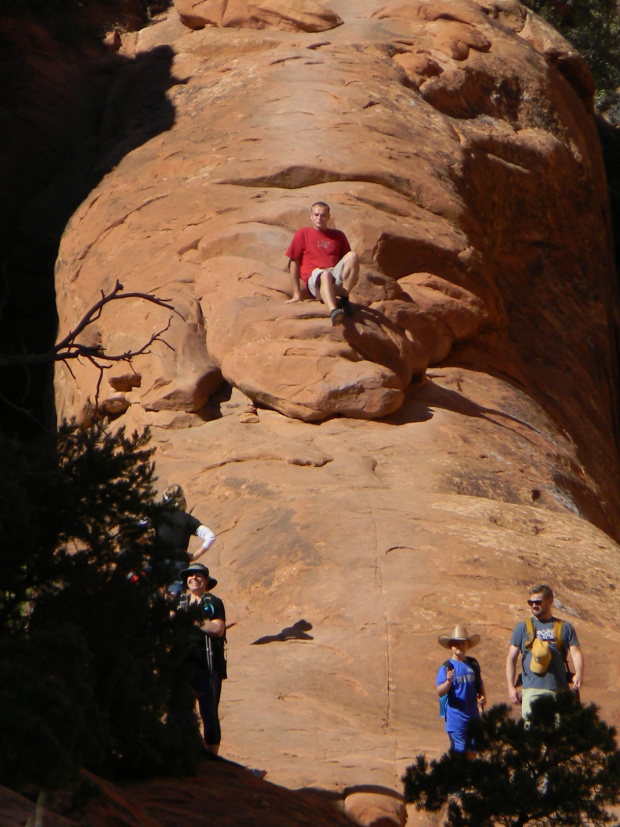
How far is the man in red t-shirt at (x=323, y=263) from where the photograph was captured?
457 inches

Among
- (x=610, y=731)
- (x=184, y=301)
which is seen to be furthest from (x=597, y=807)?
(x=184, y=301)

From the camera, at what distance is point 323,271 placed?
1164cm

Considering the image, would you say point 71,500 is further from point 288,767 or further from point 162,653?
point 288,767

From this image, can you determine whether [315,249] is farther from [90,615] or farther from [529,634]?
[90,615]

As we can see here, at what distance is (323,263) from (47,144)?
28.6 ft

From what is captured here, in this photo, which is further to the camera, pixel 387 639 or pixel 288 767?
pixel 387 639

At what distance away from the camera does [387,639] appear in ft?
26.5

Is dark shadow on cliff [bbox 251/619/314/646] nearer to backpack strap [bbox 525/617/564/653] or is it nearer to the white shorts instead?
backpack strap [bbox 525/617/564/653]

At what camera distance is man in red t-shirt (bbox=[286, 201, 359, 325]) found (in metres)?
11.6

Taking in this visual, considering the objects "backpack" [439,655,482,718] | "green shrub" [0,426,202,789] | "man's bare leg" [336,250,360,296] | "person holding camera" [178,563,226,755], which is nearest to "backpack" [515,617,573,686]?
"backpack" [439,655,482,718]

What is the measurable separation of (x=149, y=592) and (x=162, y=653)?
0.29m

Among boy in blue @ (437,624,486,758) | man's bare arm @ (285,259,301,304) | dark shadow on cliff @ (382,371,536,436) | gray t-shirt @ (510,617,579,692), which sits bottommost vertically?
boy in blue @ (437,624,486,758)

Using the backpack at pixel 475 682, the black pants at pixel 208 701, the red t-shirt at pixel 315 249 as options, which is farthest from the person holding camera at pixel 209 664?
the red t-shirt at pixel 315 249

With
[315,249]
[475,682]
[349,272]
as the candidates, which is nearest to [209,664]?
[475,682]
